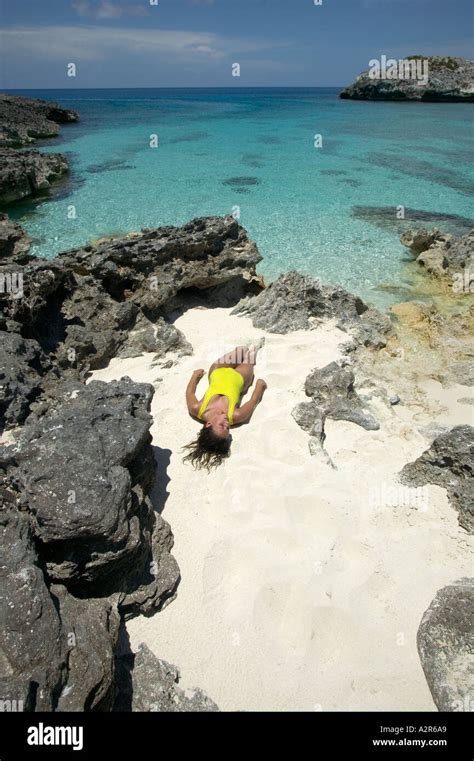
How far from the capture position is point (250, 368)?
655cm

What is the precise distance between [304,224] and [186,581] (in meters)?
14.4

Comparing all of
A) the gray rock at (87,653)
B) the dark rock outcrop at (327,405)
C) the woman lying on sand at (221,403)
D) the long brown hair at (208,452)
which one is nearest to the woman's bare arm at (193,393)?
the woman lying on sand at (221,403)

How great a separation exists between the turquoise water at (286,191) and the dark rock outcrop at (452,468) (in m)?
5.97

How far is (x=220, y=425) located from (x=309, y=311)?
3.89 m

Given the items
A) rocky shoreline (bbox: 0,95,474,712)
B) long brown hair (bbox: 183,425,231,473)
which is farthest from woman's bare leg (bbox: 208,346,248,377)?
long brown hair (bbox: 183,425,231,473)

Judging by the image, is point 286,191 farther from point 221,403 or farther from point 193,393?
point 221,403

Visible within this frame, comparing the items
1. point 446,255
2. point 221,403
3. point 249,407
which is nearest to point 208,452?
point 221,403

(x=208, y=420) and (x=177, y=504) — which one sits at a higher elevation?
(x=208, y=420)

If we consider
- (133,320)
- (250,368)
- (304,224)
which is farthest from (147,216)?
(250,368)

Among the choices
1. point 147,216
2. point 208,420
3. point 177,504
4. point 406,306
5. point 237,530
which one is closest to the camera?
point 237,530
